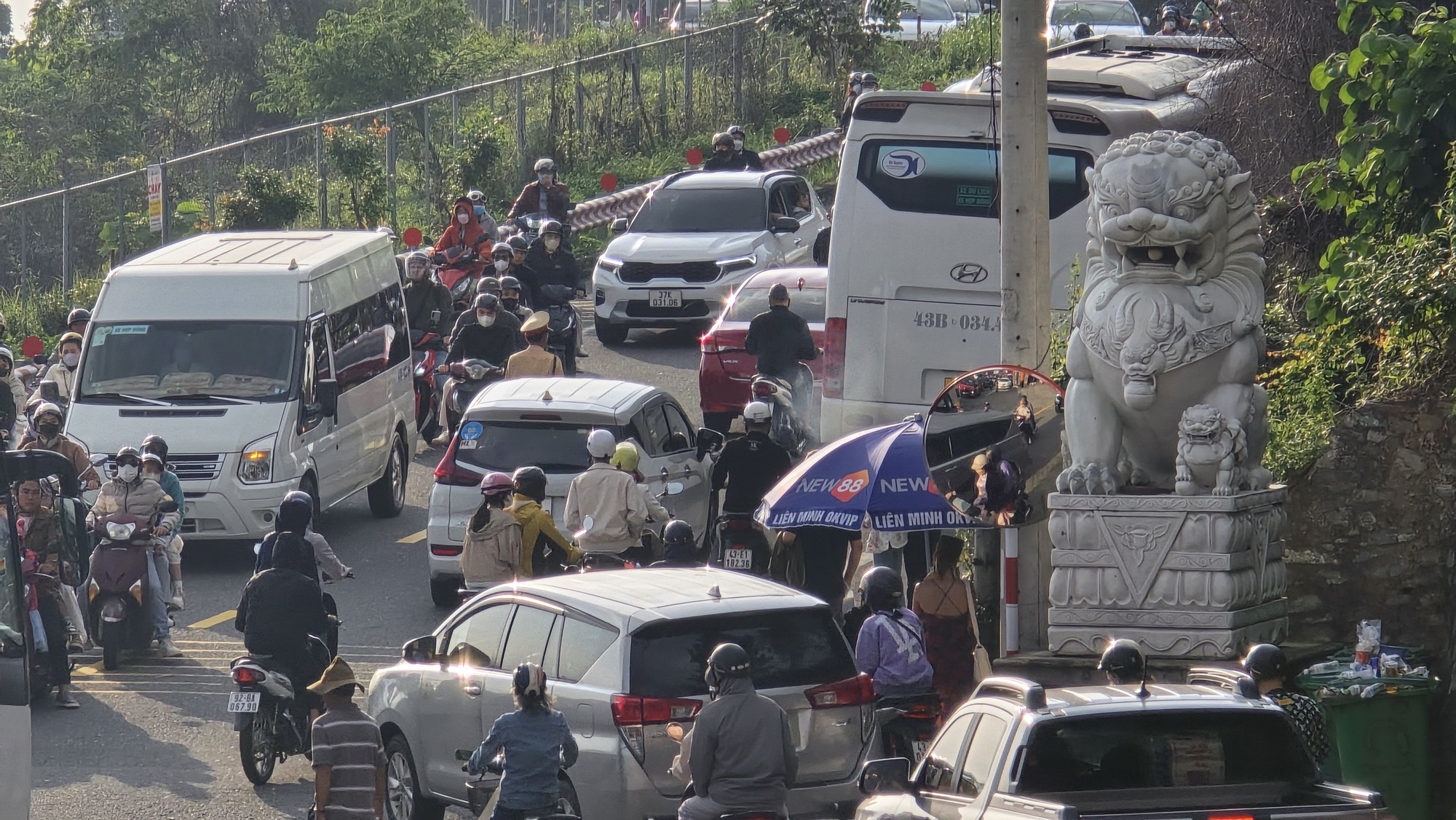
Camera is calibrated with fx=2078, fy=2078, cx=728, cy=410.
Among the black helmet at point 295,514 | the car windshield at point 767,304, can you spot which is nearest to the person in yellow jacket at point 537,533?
the black helmet at point 295,514

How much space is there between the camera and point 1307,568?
12164mm

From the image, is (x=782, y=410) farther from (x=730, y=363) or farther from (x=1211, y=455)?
(x=1211, y=455)

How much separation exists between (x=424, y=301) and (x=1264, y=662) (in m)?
14.8

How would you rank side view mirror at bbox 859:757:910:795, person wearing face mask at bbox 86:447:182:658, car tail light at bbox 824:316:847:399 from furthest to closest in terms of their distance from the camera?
car tail light at bbox 824:316:847:399 → person wearing face mask at bbox 86:447:182:658 → side view mirror at bbox 859:757:910:795

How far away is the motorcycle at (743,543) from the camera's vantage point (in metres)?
15.2

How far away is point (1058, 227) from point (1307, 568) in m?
4.40

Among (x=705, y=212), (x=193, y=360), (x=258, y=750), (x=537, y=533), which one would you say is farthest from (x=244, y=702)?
(x=705, y=212)

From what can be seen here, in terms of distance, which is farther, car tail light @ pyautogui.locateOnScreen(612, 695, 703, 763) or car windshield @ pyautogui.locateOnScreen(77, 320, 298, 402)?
car windshield @ pyautogui.locateOnScreen(77, 320, 298, 402)

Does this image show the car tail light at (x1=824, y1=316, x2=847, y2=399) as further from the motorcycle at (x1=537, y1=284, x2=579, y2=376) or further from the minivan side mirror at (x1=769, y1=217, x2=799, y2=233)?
the minivan side mirror at (x1=769, y1=217, x2=799, y2=233)

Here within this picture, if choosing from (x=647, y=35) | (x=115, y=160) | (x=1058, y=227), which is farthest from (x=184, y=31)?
(x=1058, y=227)

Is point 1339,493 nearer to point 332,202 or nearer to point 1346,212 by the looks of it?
point 1346,212

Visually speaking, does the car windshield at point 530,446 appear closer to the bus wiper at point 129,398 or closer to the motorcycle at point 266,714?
the motorcycle at point 266,714

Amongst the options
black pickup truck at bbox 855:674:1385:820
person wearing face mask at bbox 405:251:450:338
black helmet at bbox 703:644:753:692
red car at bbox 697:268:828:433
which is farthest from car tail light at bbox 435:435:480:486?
black pickup truck at bbox 855:674:1385:820

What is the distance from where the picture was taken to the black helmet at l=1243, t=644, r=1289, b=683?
9156mm
